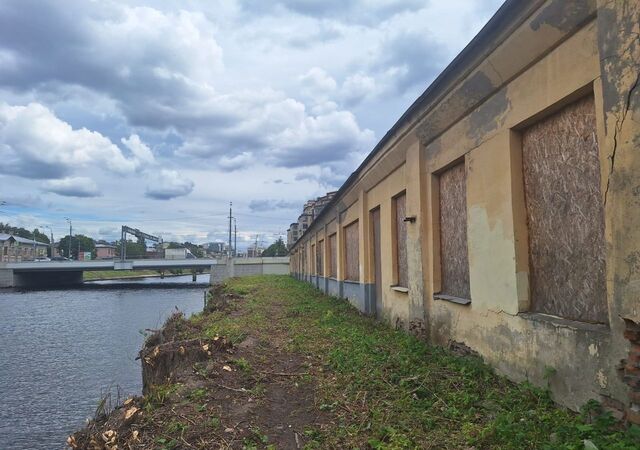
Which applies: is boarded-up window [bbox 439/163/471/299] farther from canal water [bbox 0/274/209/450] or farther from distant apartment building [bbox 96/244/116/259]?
distant apartment building [bbox 96/244/116/259]

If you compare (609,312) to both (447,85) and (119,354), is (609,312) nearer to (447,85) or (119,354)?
(447,85)

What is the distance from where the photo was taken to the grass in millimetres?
3869

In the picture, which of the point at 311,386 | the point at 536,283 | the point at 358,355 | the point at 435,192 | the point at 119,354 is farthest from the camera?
the point at 119,354

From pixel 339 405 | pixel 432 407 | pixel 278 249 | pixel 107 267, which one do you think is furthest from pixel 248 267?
pixel 432 407

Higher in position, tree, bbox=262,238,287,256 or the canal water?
tree, bbox=262,238,287,256

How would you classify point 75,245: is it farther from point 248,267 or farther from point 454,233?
point 454,233

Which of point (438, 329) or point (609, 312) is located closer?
point (609, 312)

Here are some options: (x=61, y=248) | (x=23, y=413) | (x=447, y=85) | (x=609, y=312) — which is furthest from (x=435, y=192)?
(x=61, y=248)

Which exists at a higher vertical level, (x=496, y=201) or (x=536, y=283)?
(x=496, y=201)

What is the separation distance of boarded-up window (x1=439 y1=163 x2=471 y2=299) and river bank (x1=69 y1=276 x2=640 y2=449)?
1028mm

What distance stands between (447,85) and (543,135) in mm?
1962

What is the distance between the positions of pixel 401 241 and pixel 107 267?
51.9 metres

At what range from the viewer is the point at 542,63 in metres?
4.90

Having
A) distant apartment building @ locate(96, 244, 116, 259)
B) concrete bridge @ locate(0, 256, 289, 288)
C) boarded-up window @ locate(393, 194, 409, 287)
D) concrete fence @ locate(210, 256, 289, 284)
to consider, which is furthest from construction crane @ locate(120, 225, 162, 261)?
boarded-up window @ locate(393, 194, 409, 287)
